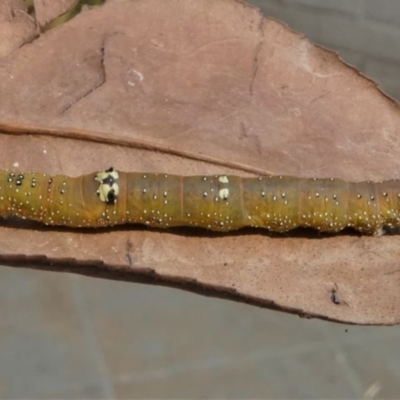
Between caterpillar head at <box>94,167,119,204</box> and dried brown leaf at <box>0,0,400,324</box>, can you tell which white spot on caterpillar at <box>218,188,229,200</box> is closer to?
dried brown leaf at <box>0,0,400,324</box>

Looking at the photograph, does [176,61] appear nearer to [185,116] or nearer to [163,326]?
[185,116]

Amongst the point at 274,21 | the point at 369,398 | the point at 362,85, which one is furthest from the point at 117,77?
the point at 369,398

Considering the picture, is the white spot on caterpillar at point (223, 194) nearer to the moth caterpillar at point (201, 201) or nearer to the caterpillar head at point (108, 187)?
the moth caterpillar at point (201, 201)

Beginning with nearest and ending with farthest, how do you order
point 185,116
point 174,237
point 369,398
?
point 369,398 < point 174,237 < point 185,116

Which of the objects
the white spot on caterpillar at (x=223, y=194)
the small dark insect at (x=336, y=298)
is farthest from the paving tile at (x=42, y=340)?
the small dark insect at (x=336, y=298)

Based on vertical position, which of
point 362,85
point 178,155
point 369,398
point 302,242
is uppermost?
point 362,85

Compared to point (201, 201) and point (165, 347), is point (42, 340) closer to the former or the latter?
point (165, 347)

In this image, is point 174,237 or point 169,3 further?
point 169,3
